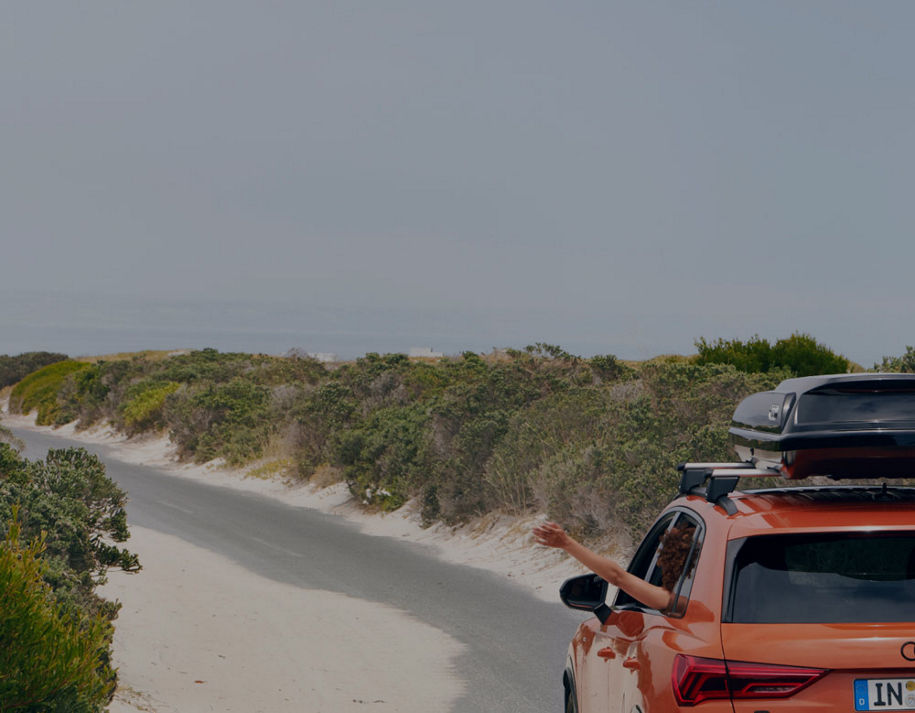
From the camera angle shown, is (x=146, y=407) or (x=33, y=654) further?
(x=146, y=407)

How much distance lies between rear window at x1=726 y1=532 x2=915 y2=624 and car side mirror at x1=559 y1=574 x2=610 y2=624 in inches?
58.7

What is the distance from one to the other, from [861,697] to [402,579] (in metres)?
14.1

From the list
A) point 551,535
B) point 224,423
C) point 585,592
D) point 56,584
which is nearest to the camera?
point 551,535

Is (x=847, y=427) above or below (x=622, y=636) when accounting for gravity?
above

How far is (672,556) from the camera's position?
4.75 meters

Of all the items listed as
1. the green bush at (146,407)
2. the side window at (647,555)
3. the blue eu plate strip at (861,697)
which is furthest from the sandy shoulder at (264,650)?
the green bush at (146,407)

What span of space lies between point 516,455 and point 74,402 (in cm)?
5096

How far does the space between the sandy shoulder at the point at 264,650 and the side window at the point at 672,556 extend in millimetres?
4628

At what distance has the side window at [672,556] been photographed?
413cm

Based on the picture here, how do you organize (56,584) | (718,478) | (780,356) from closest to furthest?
(718,478)
(56,584)
(780,356)

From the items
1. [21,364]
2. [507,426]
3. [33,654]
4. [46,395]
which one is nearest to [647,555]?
[33,654]

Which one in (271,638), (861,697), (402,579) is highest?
(861,697)

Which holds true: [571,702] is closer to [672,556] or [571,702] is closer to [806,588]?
[672,556]

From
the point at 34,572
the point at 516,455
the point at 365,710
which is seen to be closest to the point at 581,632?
the point at 34,572
